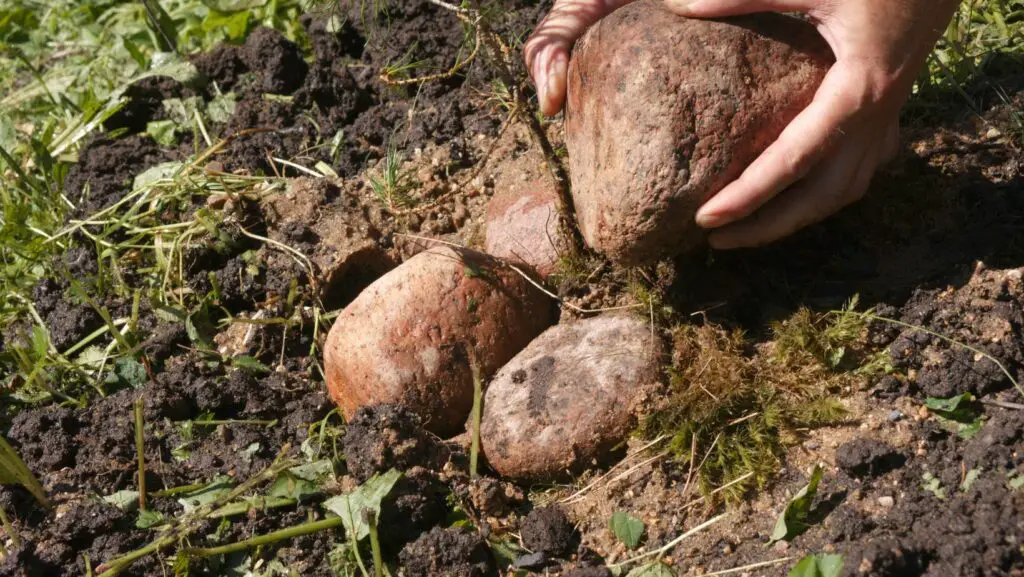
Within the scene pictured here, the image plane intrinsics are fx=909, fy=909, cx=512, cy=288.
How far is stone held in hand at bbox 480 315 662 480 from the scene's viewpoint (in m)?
2.58

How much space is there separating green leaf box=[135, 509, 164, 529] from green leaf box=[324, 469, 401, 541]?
52 cm

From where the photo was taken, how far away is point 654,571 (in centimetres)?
230

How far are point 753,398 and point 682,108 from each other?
2.72 feet

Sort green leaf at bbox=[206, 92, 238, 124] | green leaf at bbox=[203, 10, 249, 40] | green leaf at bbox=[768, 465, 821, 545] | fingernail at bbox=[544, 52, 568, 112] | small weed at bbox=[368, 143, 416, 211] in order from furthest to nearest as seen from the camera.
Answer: green leaf at bbox=[203, 10, 249, 40]
green leaf at bbox=[206, 92, 238, 124]
small weed at bbox=[368, 143, 416, 211]
fingernail at bbox=[544, 52, 568, 112]
green leaf at bbox=[768, 465, 821, 545]

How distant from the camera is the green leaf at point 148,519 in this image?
263 centimetres

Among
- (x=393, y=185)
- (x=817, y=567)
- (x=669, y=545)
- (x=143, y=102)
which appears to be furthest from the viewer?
(x=143, y=102)

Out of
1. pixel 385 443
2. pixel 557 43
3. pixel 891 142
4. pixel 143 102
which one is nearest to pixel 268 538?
pixel 385 443

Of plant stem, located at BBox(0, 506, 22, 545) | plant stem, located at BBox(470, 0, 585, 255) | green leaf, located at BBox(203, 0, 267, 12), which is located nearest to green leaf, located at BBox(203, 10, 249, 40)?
green leaf, located at BBox(203, 0, 267, 12)

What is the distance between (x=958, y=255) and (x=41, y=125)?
4275mm

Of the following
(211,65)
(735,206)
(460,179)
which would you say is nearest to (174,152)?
(211,65)

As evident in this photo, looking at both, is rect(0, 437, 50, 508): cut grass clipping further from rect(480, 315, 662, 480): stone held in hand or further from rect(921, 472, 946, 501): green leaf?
rect(921, 472, 946, 501): green leaf

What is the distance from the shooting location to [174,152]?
159 inches

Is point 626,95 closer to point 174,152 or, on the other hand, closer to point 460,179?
point 460,179

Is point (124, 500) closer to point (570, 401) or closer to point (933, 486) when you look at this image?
point (570, 401)
